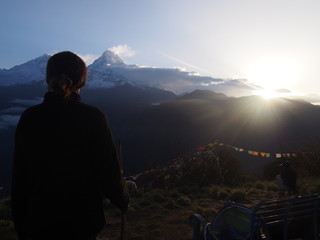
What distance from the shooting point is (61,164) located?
77.0 inches

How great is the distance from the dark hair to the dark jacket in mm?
57

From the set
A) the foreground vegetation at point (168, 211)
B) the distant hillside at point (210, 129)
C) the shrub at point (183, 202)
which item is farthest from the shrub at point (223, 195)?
the distant hillside at point (210, 129)

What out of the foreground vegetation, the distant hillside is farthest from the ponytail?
the distant hillside

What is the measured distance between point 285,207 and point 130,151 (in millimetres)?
88894

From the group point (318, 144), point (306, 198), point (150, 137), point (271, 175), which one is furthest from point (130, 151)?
point (306, 198)

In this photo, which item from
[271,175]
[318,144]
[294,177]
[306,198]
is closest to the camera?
[306,198]

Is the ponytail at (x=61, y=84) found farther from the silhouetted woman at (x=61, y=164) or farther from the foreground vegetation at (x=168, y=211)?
the foreground vegetation at (x=168, y=211)

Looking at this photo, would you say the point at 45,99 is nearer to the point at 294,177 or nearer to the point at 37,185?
the point at 37,185

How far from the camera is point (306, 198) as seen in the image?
3758 mm

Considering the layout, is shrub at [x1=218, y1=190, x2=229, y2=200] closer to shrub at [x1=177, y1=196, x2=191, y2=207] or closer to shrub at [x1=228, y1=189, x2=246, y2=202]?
shrub at [x1=228, y1=189, x2=246, y2=202]

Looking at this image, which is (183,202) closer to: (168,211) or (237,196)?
(168,211)

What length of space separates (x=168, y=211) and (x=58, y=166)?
667 centimetres

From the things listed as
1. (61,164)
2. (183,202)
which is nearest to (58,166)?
(61,164)

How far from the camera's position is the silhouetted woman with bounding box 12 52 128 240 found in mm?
1945
